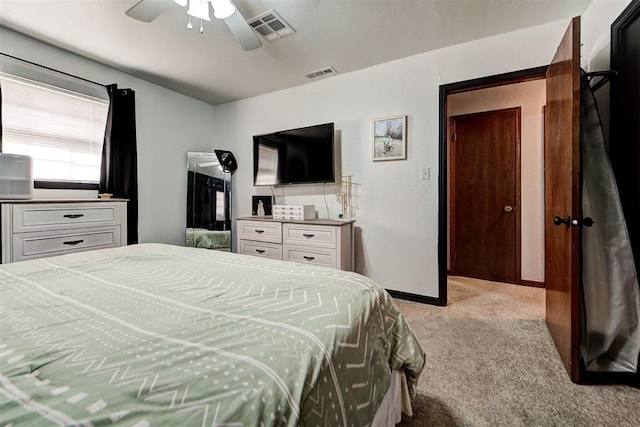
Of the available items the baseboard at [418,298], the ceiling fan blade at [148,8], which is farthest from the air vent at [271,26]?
the baseboard at [418,298]

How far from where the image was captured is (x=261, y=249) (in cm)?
322

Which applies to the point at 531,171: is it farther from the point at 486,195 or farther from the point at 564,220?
the point at 564,220

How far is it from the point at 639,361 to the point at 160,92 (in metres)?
4.79

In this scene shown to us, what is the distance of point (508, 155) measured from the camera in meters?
3.39

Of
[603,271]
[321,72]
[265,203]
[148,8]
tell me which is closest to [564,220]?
[603,271]

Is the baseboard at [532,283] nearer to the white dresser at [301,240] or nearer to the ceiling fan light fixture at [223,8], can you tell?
the white dresser at [301,240]

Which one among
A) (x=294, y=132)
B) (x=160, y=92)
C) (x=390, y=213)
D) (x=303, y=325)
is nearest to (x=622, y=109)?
(x=390, y=213)

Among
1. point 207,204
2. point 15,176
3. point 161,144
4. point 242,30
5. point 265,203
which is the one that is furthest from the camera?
point 207,204

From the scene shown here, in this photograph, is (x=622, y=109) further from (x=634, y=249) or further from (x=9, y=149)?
(x=9, y=149)

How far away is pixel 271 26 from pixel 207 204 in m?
2.40

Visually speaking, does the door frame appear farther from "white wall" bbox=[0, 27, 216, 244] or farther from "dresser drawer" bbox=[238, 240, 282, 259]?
"white wall" bbox=[0, 27, 216, 244]

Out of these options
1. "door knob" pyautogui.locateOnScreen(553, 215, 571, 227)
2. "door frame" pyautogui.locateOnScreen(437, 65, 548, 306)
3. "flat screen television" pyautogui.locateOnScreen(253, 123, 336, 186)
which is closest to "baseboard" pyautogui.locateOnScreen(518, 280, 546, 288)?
"door frame" pyautogui.locateOnScreen(437, 65, 548, 306)

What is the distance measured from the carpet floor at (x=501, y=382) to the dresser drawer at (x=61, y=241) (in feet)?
9.24

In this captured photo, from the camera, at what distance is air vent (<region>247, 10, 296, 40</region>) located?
7.02ft
